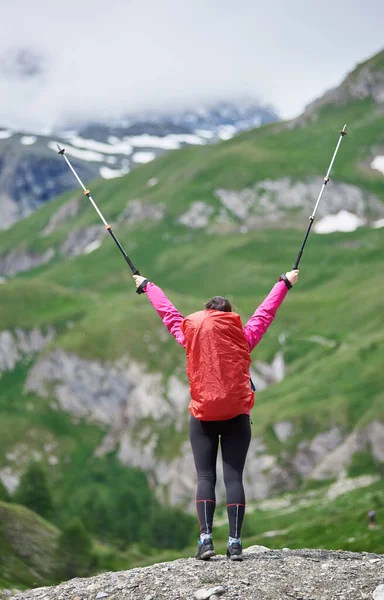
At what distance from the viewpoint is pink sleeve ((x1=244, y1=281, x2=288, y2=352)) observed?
1841 cm

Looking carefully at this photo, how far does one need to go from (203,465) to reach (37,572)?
201ft

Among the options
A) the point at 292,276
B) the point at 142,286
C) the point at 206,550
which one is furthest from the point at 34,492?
the point at 206,550

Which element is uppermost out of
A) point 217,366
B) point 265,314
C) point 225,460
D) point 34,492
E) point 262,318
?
point 34,492

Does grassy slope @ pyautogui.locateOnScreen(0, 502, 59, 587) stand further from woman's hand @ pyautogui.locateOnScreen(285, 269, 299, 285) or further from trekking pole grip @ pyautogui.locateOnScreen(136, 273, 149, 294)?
woman's hand @ pyautogui.locateOnScreen(285, 269, 299, 285)

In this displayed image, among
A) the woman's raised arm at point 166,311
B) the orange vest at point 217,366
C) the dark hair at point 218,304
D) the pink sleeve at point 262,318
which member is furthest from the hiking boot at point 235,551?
the dark hair at point 218,304

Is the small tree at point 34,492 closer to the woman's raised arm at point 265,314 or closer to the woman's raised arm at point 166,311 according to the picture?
the woman's raised arm at point 166,311

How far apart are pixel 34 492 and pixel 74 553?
2230 inches

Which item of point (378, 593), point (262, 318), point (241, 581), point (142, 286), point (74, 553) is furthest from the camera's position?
point (74, 553)

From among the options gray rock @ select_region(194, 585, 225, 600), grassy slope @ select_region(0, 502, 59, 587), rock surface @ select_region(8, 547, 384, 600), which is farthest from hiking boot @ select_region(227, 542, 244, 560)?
grassy slope @ select_region(0, 502, 59, 587)

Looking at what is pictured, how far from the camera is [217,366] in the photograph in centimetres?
1741

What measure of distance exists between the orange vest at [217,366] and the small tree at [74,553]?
7186 centimetres

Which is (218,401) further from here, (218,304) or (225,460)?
(218,304)

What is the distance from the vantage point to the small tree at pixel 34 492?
149250mm

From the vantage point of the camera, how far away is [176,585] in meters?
16.1
